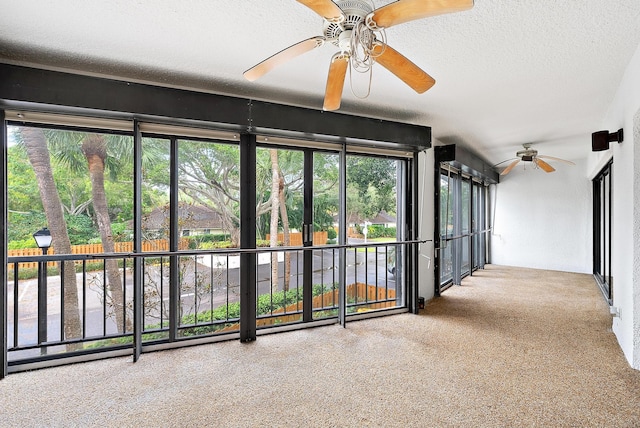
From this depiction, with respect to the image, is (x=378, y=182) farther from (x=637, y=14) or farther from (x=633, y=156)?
(x=637, y=14)

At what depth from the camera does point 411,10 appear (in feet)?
4.23

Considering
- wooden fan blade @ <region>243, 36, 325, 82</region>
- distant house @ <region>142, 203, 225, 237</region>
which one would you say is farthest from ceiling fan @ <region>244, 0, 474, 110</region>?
distant house @ <region>142, 203, 225, 237</region>

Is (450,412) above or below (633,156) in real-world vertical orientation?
below

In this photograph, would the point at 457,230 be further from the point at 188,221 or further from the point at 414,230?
the point at 188,221

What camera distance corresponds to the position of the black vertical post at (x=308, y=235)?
3.30m

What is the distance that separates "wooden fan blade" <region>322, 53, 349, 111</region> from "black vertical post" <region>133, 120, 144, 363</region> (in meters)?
1.50

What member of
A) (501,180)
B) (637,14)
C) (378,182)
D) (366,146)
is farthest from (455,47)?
(501,180)

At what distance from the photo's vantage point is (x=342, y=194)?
3.36 metres

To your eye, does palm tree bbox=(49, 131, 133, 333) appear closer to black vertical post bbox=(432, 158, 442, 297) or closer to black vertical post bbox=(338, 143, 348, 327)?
black vertical post bbox=(338, 143, 348, 327)

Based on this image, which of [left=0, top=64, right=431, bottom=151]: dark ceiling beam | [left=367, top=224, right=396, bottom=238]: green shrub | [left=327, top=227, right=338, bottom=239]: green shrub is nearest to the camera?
[left=0, top=64, right=431, bottom=151]: dark ceiling beam

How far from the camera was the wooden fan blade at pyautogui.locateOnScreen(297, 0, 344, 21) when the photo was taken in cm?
126

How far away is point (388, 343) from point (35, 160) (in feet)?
10.3

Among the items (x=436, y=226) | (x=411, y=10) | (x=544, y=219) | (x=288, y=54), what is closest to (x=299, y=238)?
(x=288, y=54)

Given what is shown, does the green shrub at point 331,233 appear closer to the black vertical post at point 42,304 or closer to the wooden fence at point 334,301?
the wooden fence at point 334,301
